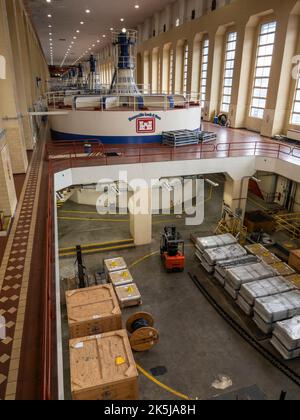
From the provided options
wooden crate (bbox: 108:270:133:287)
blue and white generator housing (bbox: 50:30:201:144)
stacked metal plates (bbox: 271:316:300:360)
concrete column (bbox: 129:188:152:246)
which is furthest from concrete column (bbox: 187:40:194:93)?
stacked metal plates (bbox: 271:316:300:360)

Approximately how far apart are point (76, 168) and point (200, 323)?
26.2 feet

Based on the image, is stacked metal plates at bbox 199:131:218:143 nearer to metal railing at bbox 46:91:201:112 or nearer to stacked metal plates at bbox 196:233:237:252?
metal railing at bbox 46:91:201:112

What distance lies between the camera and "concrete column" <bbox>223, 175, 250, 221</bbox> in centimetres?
1647

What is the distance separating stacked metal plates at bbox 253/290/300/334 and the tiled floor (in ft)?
24.5

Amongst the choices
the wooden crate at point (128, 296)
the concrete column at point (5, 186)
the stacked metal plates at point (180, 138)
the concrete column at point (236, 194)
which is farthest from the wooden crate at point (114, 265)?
the stacked metal plates at point (180, 138)

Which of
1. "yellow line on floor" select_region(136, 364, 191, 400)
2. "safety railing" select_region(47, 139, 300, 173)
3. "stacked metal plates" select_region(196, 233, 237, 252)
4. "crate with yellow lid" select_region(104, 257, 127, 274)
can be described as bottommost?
"yellow line on floor" select_region(136, 364, 191, 400)

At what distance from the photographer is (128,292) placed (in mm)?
11656

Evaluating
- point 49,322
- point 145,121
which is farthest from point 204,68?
point 49,322

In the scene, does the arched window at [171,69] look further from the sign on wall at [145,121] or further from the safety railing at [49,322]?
the safety railing at [49,322]

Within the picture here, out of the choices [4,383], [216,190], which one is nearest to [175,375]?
[4,383]

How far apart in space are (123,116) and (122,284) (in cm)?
986

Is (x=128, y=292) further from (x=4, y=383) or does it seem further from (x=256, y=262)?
(x=4, y=383)

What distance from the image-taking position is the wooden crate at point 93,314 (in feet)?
26.5

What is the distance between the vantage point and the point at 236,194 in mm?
16719
